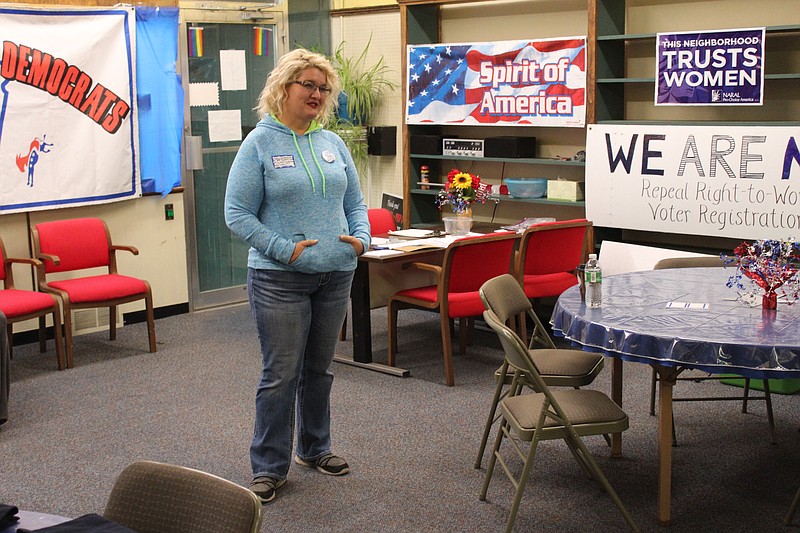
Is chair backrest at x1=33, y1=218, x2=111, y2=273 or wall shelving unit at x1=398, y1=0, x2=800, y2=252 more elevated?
wall shelving unit at x1=398, y1=0, x2=800, y2=252

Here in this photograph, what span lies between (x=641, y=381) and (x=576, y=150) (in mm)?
2152

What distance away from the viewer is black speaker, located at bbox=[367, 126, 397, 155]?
318 inches

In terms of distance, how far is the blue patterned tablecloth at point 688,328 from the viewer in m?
3.25

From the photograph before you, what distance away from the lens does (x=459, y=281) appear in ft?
17.9

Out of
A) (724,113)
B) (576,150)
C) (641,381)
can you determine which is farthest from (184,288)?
(724,113)

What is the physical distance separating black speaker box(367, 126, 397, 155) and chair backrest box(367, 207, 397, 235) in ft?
5.26

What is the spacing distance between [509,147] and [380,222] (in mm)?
1187

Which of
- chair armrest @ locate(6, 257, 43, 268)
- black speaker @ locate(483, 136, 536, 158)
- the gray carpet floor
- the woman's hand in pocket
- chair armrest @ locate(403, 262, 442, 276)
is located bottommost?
the gray carpet floor

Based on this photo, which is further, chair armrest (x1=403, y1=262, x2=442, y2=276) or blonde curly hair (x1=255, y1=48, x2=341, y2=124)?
chair armrest (x1=403, y1=262, x2=442, y2=276)

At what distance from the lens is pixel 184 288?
7297 mm

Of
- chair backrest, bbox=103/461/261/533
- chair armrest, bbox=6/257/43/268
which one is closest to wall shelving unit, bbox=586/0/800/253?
chair armrest, bbox=6/257/43/268

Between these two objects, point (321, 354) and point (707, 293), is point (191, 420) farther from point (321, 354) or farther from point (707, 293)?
point (707, 293)

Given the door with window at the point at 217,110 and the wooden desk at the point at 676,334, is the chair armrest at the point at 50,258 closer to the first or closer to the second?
the door with window at the point at 217,110

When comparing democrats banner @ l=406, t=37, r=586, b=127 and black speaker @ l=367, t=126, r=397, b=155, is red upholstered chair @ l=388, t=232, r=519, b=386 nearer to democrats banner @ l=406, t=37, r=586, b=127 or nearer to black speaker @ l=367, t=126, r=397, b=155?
democrats banner @ l=406, t=37, r=586, b=127
